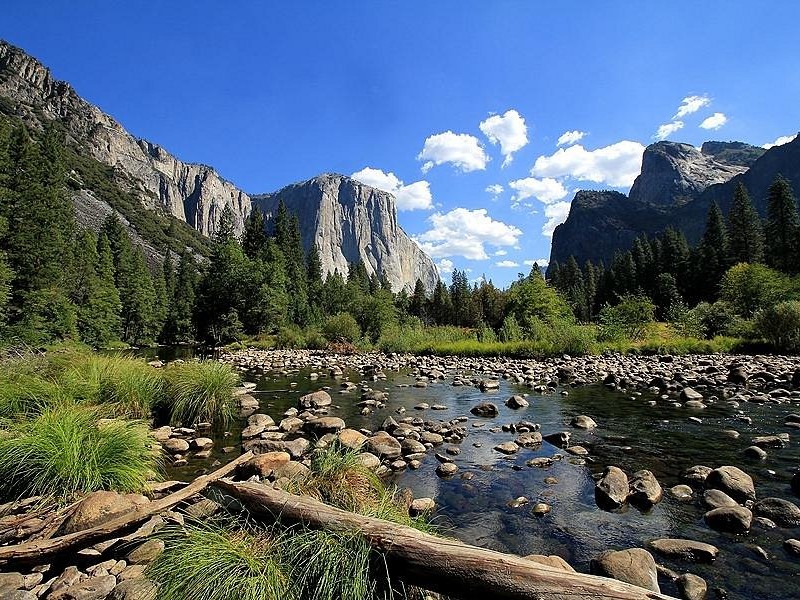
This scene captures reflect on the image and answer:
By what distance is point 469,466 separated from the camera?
311 inches

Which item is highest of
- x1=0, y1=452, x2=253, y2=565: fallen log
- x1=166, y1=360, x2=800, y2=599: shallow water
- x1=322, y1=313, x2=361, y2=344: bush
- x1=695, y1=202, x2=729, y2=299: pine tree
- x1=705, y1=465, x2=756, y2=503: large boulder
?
x1=695, y1=202, x2=729, y2=299: pine tree

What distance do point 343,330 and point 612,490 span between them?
3484 cm

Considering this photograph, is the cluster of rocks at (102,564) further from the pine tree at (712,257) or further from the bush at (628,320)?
the pine tree at (712,257)

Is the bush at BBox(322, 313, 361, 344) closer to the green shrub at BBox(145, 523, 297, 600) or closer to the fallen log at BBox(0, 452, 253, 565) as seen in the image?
the fallen log at BBox(0, 452, 253, 565)

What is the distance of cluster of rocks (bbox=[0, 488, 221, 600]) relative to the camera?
143 inches

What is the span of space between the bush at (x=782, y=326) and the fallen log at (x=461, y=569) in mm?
27890

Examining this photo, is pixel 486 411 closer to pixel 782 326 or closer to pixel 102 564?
pixel 102 564

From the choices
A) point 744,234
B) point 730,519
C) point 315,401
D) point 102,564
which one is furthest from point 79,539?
point 744,234

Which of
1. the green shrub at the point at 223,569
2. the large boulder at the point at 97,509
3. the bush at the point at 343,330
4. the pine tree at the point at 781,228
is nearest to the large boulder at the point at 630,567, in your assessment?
the green shrub at the point at 223,569

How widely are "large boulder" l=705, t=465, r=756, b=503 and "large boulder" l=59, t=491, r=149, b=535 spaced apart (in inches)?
313

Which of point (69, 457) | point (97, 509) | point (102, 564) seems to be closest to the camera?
point (102, 564)

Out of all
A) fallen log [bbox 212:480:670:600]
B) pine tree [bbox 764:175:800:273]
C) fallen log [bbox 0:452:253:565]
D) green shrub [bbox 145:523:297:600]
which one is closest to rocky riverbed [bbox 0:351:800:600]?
fallen log [bbox 0:452:253:565]

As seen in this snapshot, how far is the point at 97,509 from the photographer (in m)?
4.58

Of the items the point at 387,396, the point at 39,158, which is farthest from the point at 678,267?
the point at 39,158
